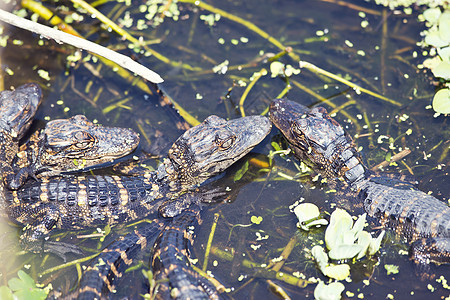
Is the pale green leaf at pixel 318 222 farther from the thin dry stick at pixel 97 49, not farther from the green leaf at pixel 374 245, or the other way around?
the thin dry stick at pixel 97 49

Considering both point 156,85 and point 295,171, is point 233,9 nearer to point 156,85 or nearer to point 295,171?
point 156,85

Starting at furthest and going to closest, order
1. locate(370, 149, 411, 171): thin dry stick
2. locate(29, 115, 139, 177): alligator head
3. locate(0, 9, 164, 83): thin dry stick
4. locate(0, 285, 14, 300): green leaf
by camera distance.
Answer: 1. locate(370, 149, 411, 171): thin dry stick
2. locate(29, 115, 139, 177): alligator head
3. locate(0, 9, 164, 83): thin dry stick
4. locate(0, 285, 14, 300): green leaf

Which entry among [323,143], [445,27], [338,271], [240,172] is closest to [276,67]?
[323,143]

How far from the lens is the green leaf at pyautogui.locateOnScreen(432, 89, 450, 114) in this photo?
4898 millimetres

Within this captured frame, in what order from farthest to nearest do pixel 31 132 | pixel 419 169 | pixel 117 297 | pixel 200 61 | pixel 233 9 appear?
pixel 233 9, pixel 200 61, pixel 31 132, pixel 419 169, pixel 117 297

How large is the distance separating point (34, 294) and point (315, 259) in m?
2.45

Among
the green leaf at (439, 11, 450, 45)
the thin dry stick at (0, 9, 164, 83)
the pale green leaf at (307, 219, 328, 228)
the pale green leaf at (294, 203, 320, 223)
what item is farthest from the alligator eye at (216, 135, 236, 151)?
the green leaf at (439, 11, 450, 45)

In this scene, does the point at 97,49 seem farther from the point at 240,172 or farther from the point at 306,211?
the point at 306,211

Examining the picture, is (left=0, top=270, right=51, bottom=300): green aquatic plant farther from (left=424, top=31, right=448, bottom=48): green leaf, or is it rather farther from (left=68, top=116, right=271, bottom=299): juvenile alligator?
(left=424, top=31, right=448, bottom=48): green leaf

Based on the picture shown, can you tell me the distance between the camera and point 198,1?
5.99 metres

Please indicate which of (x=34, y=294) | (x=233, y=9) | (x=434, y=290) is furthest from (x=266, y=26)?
(x=34, y=294)

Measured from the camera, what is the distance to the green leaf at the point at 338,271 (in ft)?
12.9

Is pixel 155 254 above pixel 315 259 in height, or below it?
below

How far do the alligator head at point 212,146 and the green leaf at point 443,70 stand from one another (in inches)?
78.8
